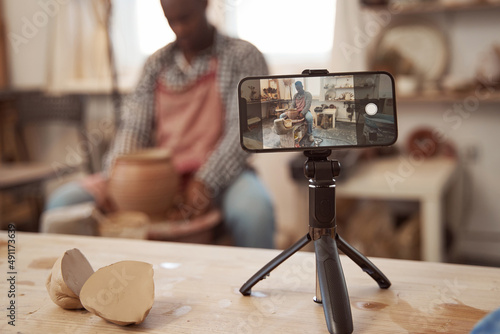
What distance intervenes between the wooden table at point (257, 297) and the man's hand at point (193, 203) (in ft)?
1.31

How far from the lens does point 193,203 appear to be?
1179 millimetres

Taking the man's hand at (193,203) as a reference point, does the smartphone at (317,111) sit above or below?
above

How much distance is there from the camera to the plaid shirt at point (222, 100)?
1062mm

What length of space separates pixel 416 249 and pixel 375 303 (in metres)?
1.30

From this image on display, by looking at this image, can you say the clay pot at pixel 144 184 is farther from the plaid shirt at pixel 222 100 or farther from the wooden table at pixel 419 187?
the wooden table at pixel 419 187

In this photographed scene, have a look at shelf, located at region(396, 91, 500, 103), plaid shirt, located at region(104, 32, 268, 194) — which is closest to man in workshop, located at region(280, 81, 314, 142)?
plaid shirt, located at region(104, 32, 268, 194)

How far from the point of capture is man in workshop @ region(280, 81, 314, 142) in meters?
0.52

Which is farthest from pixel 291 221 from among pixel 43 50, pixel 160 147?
pixel 43 50

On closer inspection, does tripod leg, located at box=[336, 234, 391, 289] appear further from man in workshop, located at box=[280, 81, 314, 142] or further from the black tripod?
man in workshop, located at box=[280, 81, 314, 142]

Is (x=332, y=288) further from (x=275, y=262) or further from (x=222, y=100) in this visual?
(x=222, y=100)

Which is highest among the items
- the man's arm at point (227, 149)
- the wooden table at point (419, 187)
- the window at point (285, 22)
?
the window at point (285, 22)

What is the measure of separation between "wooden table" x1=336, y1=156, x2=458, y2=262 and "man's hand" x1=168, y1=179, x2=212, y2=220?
0.62 m

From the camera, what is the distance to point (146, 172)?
110 centimetres

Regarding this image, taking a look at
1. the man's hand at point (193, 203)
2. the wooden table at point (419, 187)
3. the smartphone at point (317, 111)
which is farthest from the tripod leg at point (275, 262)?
the wooden table at point (419, 187)
